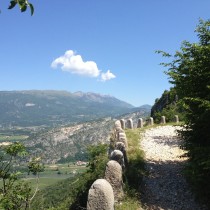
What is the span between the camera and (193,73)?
14.4 metres

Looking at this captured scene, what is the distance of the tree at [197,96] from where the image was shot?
1345 centimetres

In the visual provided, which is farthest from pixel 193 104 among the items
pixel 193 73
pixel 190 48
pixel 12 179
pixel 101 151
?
pixel 101 151

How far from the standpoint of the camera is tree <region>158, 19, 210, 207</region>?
44.1 feet

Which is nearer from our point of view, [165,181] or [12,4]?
[12,4]

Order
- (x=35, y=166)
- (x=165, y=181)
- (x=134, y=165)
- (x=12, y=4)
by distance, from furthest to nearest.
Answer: (x=134, y=165) < (x=35, y=166) < (x=165, y=181) < (x=12, y=4)

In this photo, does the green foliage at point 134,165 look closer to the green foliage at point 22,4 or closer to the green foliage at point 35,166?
the green foliage at point 35,166

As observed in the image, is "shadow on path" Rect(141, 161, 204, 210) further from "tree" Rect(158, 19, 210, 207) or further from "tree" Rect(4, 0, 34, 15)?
"tree" Rect(4, 0, 34, 15)

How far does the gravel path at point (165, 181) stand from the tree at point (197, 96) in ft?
3.48

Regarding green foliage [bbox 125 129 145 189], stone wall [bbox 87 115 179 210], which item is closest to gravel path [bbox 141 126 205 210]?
green foliage [bbox 125 129 145 189]

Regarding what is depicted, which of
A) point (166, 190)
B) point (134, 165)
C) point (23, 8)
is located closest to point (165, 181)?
Answer: point (166, 190)

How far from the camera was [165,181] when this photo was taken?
1675cm

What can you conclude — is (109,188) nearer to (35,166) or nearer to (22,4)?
(35,166)

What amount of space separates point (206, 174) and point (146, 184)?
368cm

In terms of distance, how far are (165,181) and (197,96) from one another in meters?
5.10
